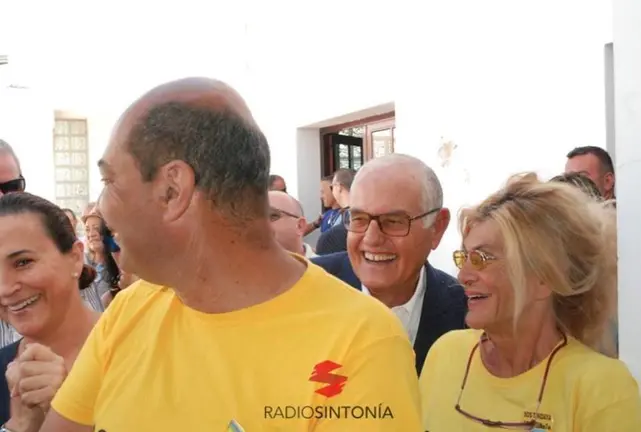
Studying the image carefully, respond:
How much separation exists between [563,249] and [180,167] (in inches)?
57.5

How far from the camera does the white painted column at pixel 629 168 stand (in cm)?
225

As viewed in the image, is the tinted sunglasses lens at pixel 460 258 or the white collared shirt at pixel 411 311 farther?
the white collared shirt at pixel 411 311

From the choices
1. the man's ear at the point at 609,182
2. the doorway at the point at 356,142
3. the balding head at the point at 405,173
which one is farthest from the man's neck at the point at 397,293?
the doorway at the point at 356,142

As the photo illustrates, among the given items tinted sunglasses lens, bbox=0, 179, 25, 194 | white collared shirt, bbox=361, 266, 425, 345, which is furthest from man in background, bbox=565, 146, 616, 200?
tinted sunglasses lens, bbox=0, 179, 25, 194

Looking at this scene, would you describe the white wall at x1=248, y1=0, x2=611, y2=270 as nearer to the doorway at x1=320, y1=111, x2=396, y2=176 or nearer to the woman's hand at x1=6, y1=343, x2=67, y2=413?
the doorway at x1=320, y1=111, x2=396, y2=176

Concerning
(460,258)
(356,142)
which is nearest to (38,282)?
(460,258)

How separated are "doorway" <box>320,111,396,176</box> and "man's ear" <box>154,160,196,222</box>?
7010 millimetres

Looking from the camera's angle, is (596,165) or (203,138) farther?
(596,165)

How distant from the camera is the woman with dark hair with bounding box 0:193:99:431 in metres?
2.59

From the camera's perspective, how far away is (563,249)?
246 centimetres

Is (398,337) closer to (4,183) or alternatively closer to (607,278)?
(607,278)

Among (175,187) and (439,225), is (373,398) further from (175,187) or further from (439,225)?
(439,225)

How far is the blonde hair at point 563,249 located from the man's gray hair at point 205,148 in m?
1.26

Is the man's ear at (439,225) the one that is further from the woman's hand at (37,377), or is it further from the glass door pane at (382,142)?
the glass door pane at (382,142)
